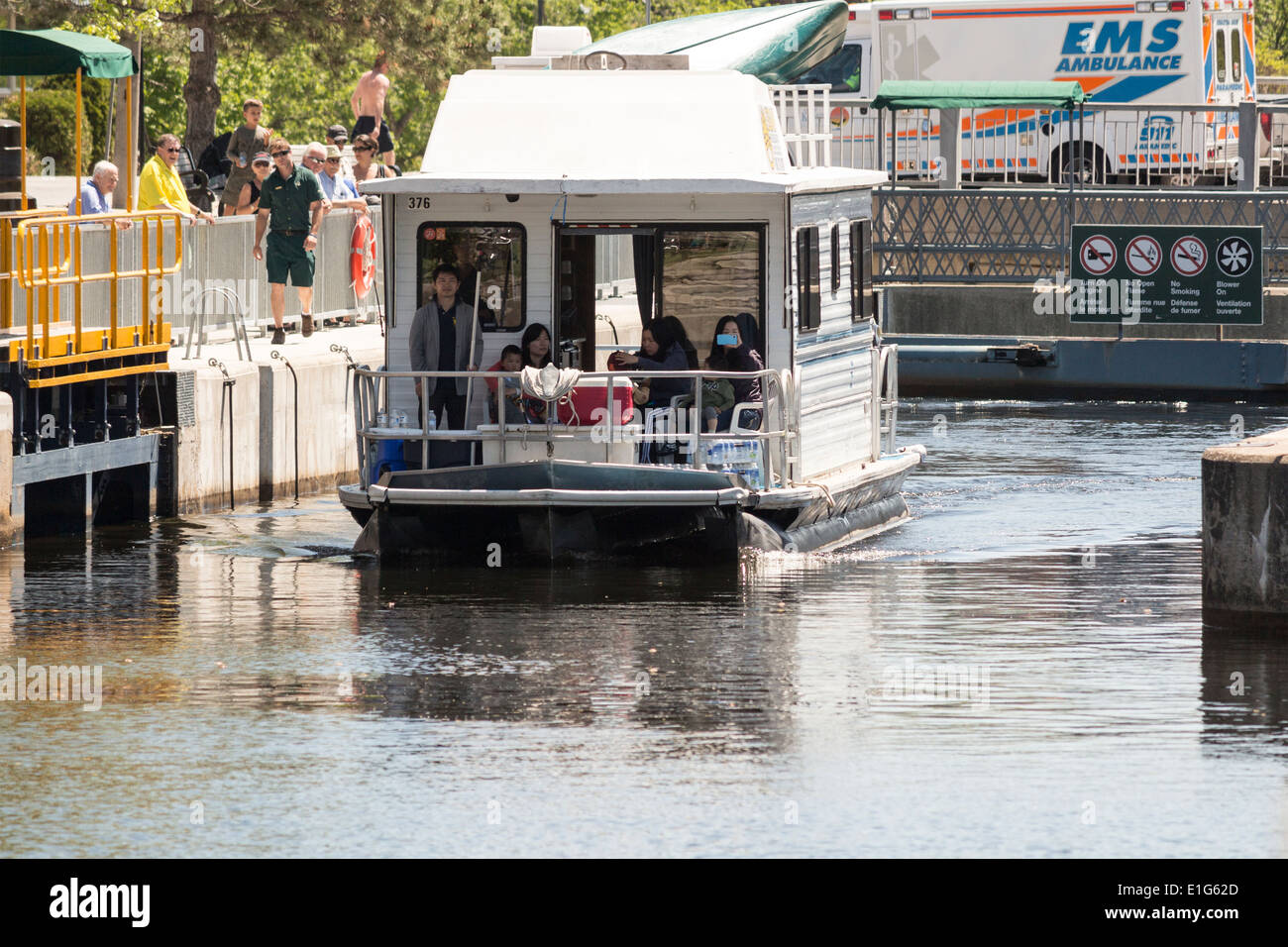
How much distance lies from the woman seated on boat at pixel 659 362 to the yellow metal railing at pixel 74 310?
368 centimetres

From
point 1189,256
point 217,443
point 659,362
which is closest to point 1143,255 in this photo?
point 1189,256

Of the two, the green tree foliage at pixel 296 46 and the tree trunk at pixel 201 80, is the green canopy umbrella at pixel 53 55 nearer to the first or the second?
the green tree foliage at pixel 296 46

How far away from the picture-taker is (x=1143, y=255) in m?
30.5

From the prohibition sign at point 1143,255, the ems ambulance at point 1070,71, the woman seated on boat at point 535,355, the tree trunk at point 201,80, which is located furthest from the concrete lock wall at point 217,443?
the tree trunk at point 201,80

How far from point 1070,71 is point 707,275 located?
20.7 meters

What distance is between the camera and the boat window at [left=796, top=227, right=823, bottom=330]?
17328 millimetres

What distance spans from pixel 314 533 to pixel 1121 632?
7.12 metres

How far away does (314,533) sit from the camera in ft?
62.1

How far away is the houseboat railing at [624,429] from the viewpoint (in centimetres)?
1622

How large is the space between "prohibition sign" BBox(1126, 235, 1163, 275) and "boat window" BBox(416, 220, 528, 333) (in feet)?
49.3

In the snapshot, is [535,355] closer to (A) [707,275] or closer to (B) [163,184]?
(A) [707,275]

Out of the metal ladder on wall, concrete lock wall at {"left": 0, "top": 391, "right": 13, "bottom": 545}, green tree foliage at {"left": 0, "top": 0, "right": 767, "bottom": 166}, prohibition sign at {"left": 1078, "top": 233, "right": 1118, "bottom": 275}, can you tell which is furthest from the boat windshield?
prohibition sign at {"left": 1078, "top": 233, "right": 1118, "bottom": 275}
